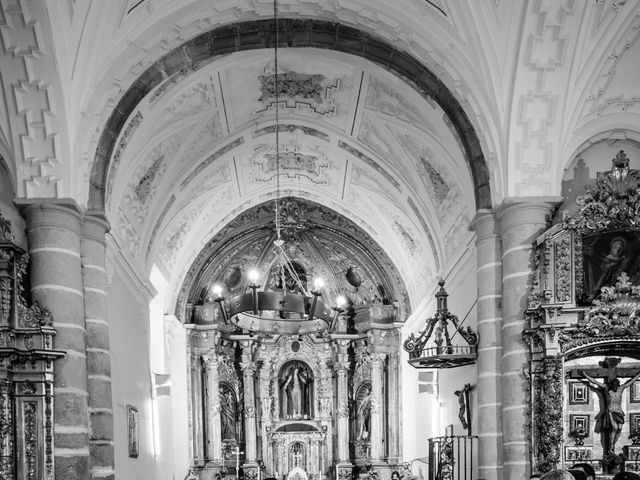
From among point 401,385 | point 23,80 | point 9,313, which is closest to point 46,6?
point 23,80

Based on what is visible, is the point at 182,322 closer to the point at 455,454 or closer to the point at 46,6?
the point at 455,454

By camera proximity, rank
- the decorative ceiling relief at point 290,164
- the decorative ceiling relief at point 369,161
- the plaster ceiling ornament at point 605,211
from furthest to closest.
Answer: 1. the decorative ceiling relief at point 290,164
2. the decorative ceiling relief at point 369,161
3. the plaster ceiling ornament at point 605,211

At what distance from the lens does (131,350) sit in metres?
13.7

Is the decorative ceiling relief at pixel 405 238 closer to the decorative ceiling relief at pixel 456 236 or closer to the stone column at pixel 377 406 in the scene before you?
the decorative ceiling relief at pixel 456 236

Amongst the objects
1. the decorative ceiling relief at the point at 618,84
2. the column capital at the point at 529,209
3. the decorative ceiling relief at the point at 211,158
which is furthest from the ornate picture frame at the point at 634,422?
the decorative ceiling relief at the point at 211,158

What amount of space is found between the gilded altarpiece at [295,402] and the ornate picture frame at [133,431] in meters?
5.94

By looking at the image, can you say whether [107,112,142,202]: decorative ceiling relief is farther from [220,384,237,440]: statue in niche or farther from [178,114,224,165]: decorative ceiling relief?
[220,384,237,440]: statue in niche

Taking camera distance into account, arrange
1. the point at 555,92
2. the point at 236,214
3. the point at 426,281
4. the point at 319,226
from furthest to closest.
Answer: the point at 319,226, the point at 236,214, the point at 426,281, the point at 555,92

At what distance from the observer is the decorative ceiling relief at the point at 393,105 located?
13289mm

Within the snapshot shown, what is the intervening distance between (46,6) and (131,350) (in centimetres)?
546

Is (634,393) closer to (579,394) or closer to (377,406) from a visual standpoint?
(579,394)

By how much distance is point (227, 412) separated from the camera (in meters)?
20.7

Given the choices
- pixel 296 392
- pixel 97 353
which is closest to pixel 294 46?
pixel 97 353

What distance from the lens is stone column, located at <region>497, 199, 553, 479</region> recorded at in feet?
35.6
